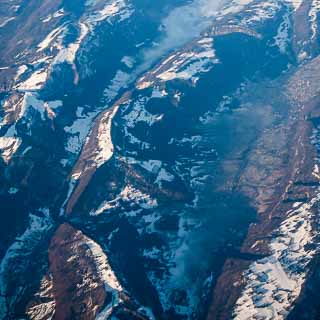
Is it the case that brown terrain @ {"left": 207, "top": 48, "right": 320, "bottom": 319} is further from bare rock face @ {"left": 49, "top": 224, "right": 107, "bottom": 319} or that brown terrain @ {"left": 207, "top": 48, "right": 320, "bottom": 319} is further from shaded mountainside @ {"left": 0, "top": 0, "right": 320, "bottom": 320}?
bare rock face @ {"left": 49, "top": 224, "right": 107, "bottom": 319}

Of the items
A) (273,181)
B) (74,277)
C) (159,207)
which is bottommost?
(273,181)

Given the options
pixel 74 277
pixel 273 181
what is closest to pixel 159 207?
pixel 74 277

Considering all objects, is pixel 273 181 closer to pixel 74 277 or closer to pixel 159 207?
pixel 159 207

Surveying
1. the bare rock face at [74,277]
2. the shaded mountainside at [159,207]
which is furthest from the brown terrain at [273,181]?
the bare rock face at [74,277]

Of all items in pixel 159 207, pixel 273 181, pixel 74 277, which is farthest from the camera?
pixel 273 181

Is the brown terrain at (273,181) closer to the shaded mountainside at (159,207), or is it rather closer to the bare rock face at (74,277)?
the shaded mountainside at (159,207)

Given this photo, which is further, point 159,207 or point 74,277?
point 159,207

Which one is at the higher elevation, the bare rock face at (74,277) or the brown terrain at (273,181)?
the bare rock face at (74,277)

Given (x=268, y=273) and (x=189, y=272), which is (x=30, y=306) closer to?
(x=189, y=272)

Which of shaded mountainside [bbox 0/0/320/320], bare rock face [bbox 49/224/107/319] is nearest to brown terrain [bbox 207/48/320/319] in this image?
shaded mountainside [bbox 0/0/320/320]

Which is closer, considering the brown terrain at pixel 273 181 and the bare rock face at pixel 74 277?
the bare rock face at pixel 74 277

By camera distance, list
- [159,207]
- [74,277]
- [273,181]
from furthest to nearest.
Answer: [273,181] → [159,207] → [74,277]

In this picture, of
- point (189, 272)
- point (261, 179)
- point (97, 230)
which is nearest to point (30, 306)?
point (97, 230)
